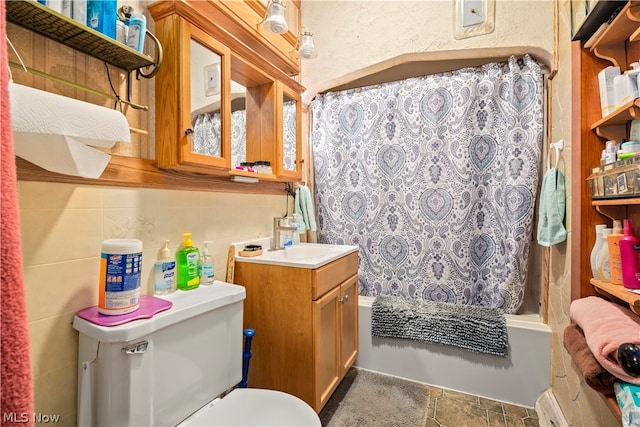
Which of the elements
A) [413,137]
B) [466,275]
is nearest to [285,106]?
[413,137]

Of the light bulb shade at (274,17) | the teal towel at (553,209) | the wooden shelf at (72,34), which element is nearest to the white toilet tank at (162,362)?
the wooden shelf at (72,34)

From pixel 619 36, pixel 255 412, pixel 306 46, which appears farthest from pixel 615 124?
pixel 255 412

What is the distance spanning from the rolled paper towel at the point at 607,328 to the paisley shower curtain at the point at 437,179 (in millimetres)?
732

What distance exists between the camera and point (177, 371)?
96cm

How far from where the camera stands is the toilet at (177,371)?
82cm

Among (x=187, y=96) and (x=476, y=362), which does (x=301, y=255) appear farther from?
(x=476, y=362)

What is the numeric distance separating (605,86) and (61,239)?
6.52ft

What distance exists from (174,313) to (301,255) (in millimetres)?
979

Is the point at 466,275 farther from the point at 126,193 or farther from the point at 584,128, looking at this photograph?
the point at 126,193

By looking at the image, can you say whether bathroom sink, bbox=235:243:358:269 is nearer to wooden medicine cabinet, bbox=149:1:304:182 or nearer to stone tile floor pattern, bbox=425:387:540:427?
wooden medicine cabinet, bbox=149:1:304:182

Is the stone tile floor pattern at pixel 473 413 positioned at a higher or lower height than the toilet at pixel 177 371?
lower

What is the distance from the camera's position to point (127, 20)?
101 centimetres

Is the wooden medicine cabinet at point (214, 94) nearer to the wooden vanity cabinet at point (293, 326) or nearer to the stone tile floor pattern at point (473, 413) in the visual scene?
the wooden vanity cabinet at point (293, 326)

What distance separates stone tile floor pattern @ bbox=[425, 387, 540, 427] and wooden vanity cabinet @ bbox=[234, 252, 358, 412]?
24.4 inches
